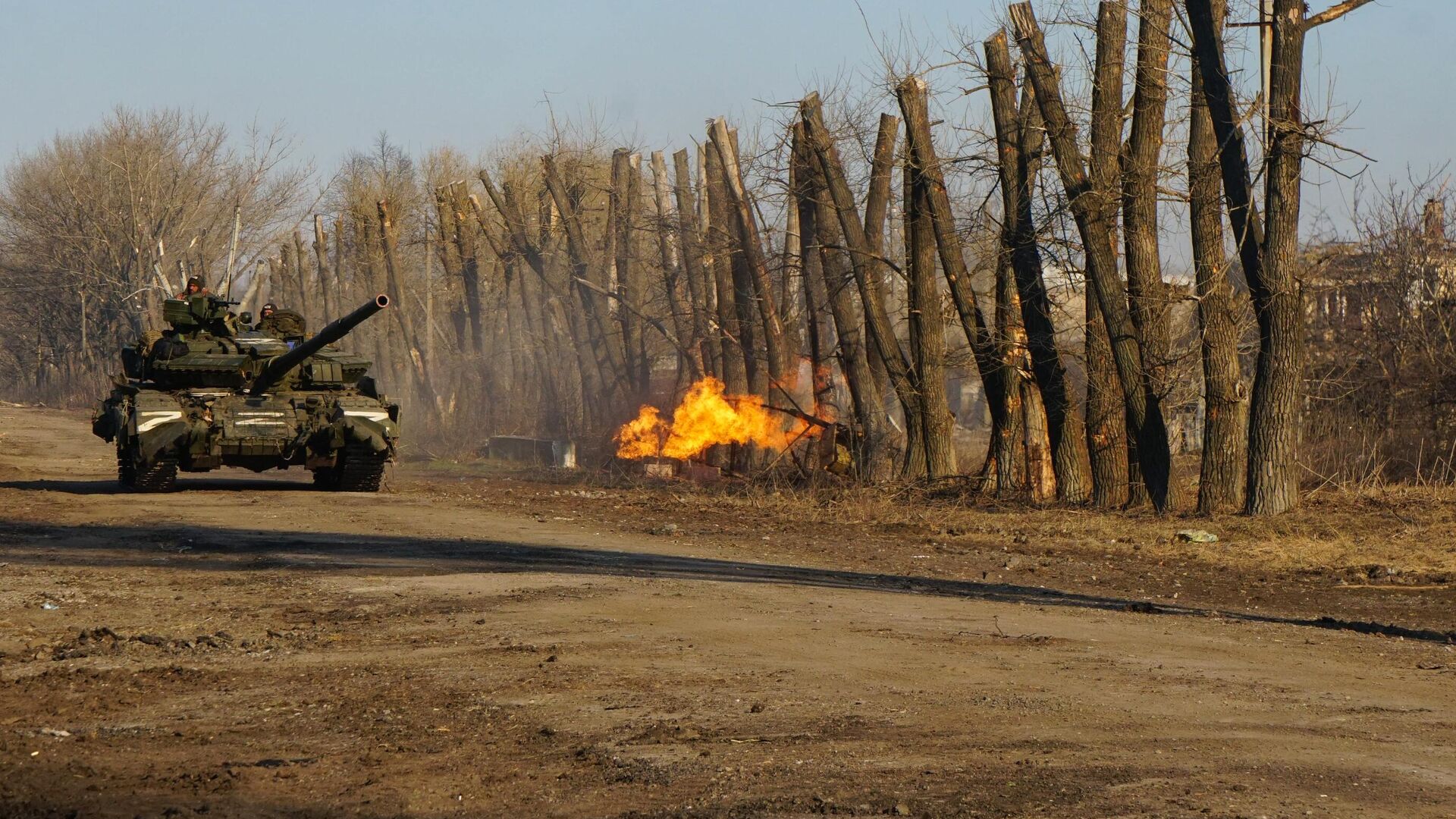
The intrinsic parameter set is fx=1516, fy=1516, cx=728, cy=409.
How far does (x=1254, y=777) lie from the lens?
572cm

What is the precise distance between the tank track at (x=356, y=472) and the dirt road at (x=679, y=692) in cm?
676

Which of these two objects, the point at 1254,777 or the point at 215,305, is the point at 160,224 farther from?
the point at 1254,777

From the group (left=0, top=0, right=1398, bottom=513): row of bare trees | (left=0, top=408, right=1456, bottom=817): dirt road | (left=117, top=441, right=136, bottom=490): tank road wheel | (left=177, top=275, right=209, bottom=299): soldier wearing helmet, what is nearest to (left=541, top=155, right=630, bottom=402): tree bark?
(left=0, top=0, right=1398, bottom=513): row of bare trees

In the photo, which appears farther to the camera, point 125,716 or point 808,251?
point 808,251

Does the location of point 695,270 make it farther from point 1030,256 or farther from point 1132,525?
point 1132,525

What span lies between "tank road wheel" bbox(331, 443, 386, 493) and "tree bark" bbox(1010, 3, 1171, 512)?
968cm

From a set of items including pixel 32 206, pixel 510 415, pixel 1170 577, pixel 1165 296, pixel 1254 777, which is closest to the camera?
pixel 1254 777

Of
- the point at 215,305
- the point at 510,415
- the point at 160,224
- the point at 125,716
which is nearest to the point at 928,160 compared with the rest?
the point at 215,305

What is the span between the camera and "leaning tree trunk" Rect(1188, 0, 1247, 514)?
690 inches

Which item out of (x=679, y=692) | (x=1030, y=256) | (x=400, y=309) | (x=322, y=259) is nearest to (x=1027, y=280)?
(x=1030, y=256)

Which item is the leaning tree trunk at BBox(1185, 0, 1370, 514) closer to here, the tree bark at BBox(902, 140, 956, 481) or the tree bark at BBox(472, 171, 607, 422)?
the tree bark at BBox(902, 140, 956, 481)

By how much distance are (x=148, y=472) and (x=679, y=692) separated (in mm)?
14779

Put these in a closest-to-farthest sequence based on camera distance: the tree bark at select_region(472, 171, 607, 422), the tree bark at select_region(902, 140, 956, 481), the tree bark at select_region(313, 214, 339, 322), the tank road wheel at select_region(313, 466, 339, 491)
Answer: the tree bark at select_region(902, 140, 956, 481), the tank road wheel at select_region(313, 466, 339, 491), the tree bark at select_region(472, 171, 607, 422), the tree bark at select_region(313, 214, 339, 322)

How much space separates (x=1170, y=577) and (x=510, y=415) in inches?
1285
